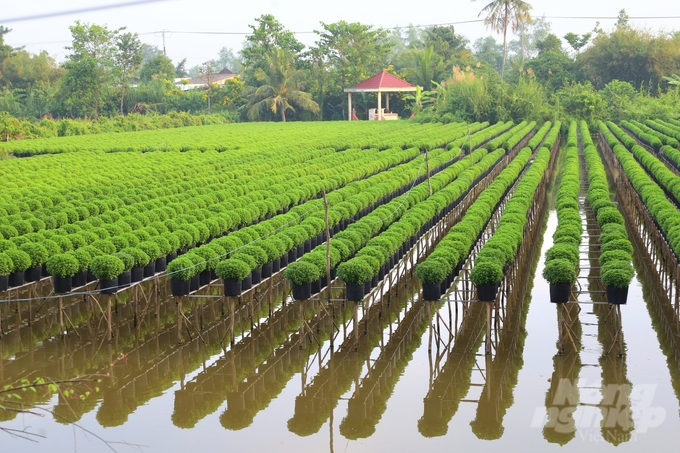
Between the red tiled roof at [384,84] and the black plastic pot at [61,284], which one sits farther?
the red tiled roof at [384,84]

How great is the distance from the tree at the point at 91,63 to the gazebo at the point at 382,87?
25.5m

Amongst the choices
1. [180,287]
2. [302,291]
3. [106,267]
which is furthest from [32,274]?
[302,291]

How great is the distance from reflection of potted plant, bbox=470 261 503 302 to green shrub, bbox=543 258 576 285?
0.95 metres

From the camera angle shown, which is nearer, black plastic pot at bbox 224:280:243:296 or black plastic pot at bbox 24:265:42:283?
black plastic pot at bbox 224:280:243:296

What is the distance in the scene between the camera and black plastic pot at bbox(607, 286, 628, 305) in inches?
695

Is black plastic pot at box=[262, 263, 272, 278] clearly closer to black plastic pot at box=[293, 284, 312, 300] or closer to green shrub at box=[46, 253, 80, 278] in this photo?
black plastic pot at box=[293, 284, 312, 300]

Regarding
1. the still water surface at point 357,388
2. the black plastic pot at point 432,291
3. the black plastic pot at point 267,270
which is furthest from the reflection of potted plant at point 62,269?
the black plastic pot at point 432,291

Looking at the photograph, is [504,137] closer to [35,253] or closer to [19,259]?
[35,253]

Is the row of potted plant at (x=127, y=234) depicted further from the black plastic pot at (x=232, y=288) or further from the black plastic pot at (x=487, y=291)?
the black plastic pot at (x=487, y=291)

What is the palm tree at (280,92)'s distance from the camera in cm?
9412

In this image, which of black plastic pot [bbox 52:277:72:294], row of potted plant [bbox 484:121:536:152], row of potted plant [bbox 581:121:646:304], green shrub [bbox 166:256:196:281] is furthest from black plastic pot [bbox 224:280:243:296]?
row of potted plant [bbox 484:121:536:152]

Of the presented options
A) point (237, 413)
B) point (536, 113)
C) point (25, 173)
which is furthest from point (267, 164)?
point (536, 113)

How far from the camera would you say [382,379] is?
17.4m

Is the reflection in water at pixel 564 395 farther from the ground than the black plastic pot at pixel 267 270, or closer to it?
closer to it
